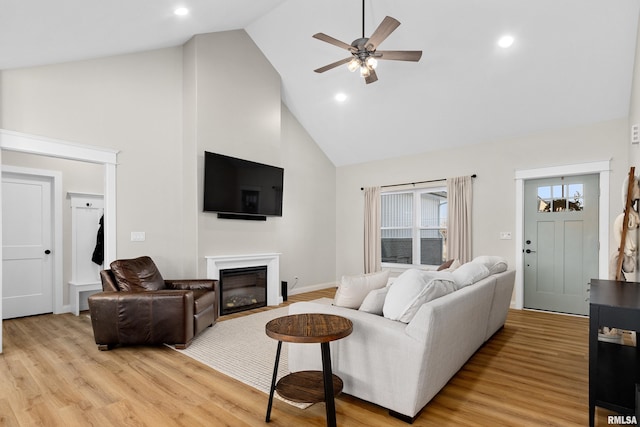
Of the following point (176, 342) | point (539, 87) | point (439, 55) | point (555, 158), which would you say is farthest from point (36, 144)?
point (555, 158)

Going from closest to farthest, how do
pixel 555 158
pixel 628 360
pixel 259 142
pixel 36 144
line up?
pixel 628 360 → pixel 36 144 → pixel 555 158 → pixel 259 142

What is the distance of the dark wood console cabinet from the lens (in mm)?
1774

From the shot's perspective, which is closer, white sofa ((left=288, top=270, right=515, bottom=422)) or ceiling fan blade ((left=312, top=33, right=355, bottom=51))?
white sofa ((left=288, top=270, right=515, bottom=422))

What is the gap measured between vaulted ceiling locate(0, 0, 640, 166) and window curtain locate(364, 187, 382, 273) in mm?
1268

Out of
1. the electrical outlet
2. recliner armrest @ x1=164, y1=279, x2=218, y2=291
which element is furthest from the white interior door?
the electrical outlet

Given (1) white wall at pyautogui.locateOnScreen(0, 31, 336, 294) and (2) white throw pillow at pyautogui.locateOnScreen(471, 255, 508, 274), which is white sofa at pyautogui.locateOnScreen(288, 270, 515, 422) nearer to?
(2) white throw pillow at pyautogui.locateOnScreen(471, 255, 508, 274)

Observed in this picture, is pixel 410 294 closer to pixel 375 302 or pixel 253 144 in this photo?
pixel 375 302

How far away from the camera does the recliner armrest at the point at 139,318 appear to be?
11.1 ft

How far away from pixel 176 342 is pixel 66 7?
306cm

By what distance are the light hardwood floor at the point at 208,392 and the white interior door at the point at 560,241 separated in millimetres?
1438

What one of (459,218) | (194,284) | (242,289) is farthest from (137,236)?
(459,218)

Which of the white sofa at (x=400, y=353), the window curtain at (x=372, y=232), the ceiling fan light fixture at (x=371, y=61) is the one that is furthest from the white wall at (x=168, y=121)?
the white sofa at (x=400, y=353)

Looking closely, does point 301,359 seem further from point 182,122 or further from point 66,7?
point 182,122

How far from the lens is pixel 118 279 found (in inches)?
148
